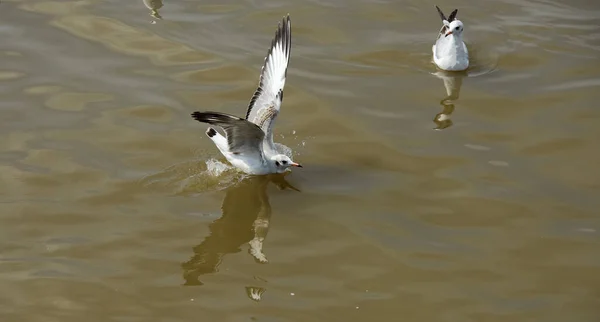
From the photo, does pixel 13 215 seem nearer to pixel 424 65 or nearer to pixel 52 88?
pixel 52 88

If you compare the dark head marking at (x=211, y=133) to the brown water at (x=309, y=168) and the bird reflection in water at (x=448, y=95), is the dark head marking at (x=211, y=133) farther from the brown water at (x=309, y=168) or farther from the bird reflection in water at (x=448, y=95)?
the bird reflection in water at (x=448, y=95)

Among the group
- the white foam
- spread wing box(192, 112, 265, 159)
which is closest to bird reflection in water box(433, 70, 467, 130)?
spread wing box(192, 112, 265, 159)

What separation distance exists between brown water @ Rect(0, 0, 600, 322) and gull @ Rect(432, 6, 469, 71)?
0.15 meters

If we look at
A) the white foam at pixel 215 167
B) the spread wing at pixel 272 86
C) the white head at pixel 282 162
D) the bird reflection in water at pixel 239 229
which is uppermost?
the spread wing at pixel 272 86

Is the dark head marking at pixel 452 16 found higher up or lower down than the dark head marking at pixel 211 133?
higher up

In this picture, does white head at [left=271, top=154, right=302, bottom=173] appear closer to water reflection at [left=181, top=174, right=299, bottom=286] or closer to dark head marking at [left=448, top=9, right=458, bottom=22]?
water reflection at [left=181, top=174, right=299, bottom=286]

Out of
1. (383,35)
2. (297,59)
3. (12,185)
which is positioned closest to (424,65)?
(383,35)

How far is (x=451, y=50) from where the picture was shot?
11375 mm

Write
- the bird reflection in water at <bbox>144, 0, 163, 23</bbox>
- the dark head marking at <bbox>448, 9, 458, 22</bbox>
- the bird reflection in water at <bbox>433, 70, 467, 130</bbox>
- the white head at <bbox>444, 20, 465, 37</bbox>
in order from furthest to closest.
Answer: the bird reflection in water at <bbox>144, 0, 163, 23</bbox>
the dark head marking at <bbox>448, 9, 458, 22</bbox>
the white head at <bbox>444, 20, 465, 37</bbox>
the bird reflection in water at <bbox>433, 70, 467, 130</bbox>

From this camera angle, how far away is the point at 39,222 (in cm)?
858

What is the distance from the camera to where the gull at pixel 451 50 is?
11383 mm

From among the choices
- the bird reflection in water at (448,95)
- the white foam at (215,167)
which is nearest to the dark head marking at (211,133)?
the white foam at (215,167)

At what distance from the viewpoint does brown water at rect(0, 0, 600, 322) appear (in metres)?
7.86

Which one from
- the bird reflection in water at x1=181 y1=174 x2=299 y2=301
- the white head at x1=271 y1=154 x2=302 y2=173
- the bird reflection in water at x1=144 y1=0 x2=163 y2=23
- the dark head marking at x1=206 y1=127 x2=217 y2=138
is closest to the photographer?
the bird reflection in water at x1=181 y1=174 x2=299 y2=301
